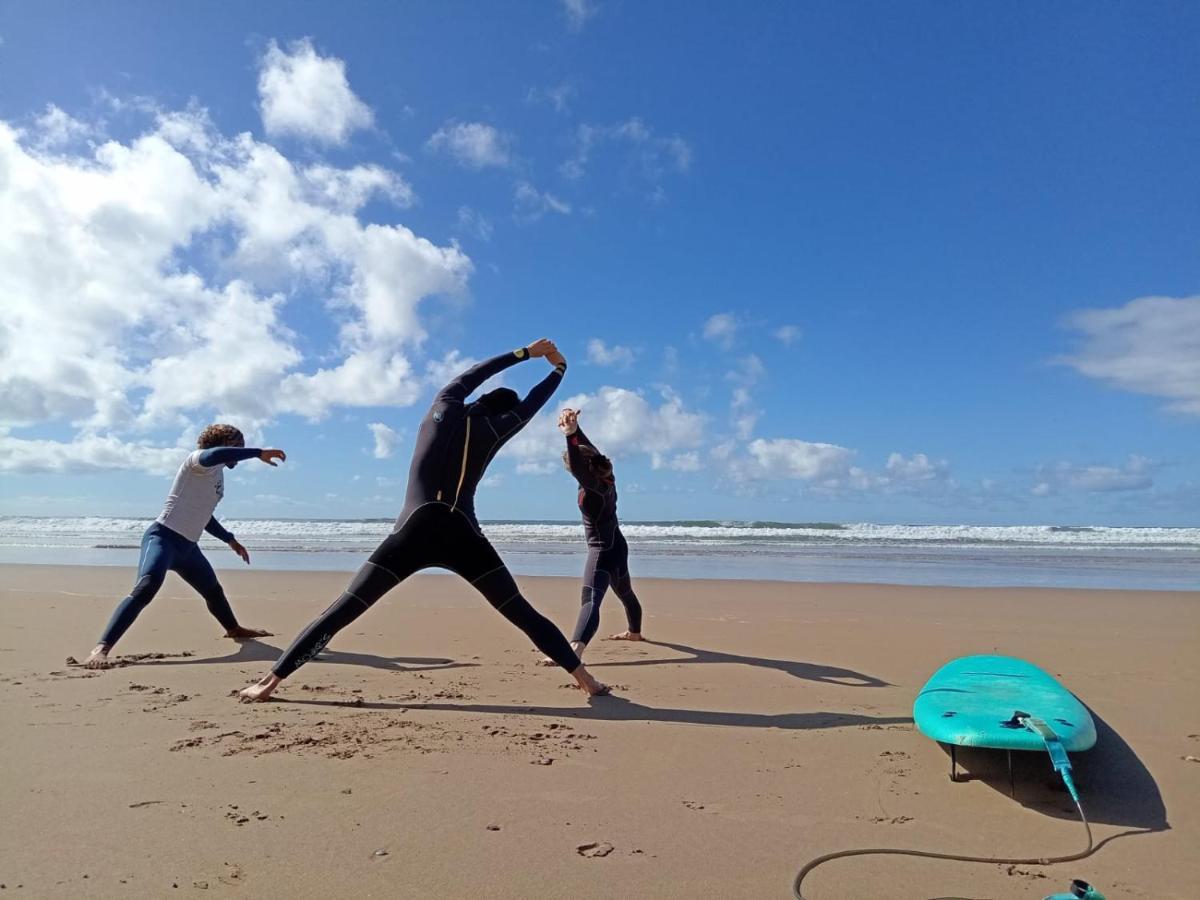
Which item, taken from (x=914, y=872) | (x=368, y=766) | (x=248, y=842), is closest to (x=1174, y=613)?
(x=914, y=872)

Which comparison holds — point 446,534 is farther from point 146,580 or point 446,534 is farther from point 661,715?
point 146,580

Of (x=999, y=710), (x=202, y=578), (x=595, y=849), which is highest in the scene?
(x=202, y=578)

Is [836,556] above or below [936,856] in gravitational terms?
above

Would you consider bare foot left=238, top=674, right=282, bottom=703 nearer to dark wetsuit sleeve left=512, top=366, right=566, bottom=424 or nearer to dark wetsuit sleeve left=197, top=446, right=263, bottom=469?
dark wetsuit sleeve left=197, top=446, right=263, bottom=469

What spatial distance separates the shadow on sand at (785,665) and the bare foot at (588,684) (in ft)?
3.82

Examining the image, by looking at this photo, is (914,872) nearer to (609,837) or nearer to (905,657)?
(609,837)

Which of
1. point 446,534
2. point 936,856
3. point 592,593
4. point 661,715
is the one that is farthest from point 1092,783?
point 592,593

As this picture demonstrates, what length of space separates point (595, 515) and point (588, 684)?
193cm

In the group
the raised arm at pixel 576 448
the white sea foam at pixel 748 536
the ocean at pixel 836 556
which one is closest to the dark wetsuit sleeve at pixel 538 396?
the raised arm at pixel 576 448

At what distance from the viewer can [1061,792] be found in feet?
10.2

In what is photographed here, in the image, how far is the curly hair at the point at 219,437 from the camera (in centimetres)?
605

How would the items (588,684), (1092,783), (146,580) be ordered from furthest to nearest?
(146,580) → (588,684) → (1092,783)

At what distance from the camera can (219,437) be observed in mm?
6086

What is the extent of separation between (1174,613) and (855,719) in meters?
7.20
